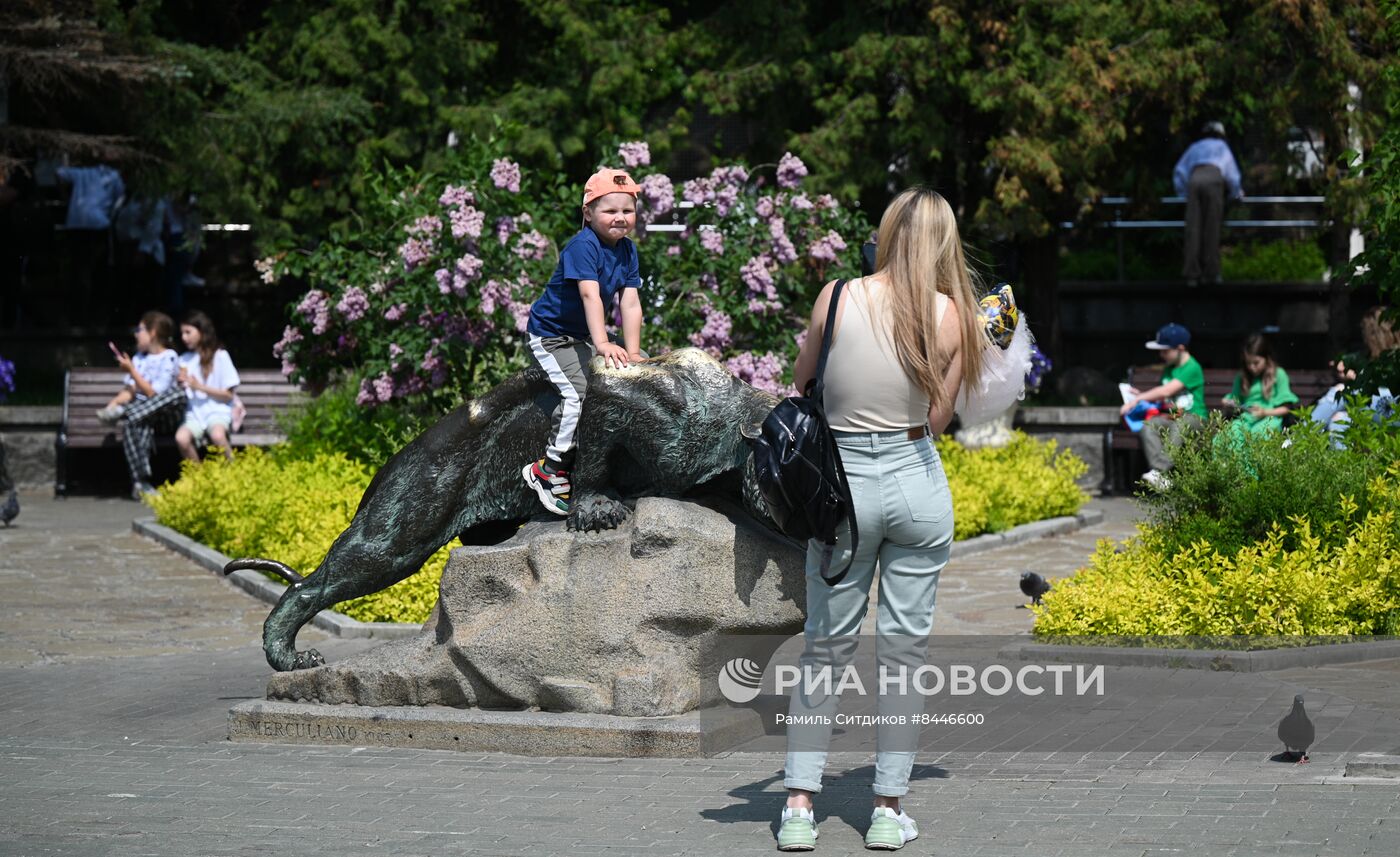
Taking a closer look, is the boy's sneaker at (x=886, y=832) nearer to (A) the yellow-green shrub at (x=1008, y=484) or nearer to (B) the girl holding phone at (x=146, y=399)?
(A) the yellow-green shrub at (x=1008, y=484)

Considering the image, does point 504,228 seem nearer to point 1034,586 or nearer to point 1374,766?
point 1034,586

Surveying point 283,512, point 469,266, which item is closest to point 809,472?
point 469,266

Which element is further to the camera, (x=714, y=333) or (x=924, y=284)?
(x=714, y=333)

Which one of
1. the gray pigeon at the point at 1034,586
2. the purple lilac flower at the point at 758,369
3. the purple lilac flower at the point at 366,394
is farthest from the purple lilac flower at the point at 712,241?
the gray pigeon at the point at 1034,586

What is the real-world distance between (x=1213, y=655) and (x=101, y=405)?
12174 millimetres

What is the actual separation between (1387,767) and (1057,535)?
785cm

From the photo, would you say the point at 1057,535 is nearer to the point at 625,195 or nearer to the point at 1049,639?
the point at 1049,639

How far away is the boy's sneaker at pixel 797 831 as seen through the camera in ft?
18.2

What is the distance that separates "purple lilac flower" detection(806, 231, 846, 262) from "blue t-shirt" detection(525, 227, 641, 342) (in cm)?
607

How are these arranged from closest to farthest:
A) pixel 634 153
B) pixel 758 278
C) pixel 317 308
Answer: pixel 634 153 → pixel 758 278 → pixel 317 308

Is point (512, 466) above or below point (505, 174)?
below

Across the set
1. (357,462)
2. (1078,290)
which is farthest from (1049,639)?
(1078,290)

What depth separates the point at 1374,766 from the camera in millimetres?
6504

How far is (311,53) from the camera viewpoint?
Result: 60.1 ft
